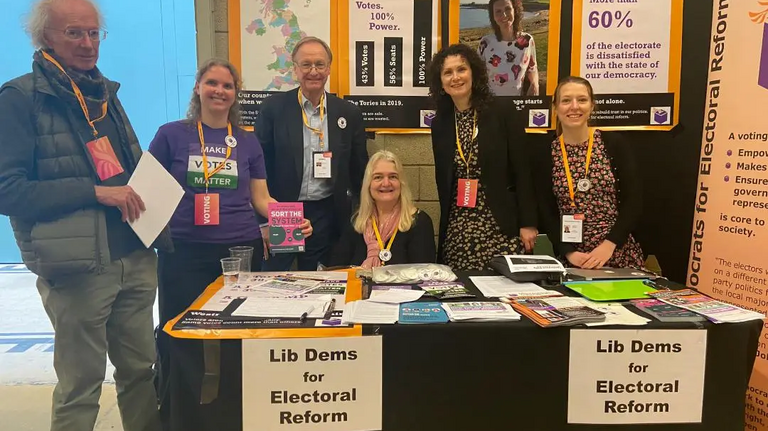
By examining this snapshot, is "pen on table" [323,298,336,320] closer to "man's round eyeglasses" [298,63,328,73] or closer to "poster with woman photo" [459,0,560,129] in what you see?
"man's round eyeglasses" [298,63,328,73]

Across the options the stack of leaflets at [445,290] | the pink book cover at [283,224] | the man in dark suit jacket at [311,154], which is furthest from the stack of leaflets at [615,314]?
the man in dark suit jacket at [311,154]

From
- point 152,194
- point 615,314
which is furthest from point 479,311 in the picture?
point 152,194

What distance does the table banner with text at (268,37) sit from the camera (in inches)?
117

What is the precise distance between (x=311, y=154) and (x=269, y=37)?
93 cm

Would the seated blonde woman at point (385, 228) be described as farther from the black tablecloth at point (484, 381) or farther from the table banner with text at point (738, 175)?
the table banner with text at point (738, 175)

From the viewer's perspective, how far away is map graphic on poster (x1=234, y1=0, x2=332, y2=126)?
2.97m

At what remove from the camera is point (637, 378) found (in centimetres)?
139

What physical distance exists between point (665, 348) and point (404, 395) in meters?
0.74

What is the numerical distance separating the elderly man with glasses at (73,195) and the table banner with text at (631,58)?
257 centimetres

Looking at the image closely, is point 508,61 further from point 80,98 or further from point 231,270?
point 80,98

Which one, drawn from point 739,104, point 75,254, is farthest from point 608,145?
point 75,254

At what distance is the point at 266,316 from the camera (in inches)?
56.1

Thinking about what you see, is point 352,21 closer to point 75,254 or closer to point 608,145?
point 608,145

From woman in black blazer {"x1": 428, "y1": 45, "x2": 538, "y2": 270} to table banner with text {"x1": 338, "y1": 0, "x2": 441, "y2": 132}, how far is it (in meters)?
0.59
